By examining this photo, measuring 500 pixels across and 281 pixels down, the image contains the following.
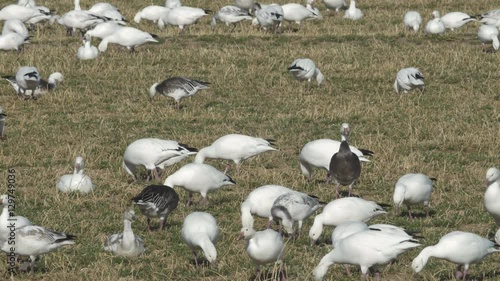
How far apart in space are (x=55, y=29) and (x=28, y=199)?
13.8 metres

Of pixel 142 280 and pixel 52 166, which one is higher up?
pixel 142 280

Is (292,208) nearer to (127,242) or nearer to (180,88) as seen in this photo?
(127,242)

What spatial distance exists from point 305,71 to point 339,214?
7.90m

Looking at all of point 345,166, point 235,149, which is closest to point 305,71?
point 235,149

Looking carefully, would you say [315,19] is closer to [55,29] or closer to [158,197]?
[55,29]

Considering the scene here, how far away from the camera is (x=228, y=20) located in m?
23.9

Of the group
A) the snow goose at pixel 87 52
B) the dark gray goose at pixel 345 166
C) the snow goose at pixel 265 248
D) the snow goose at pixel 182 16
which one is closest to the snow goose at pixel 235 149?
the dark gray goose at pixel 345 166

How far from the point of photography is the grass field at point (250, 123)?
9.97 m

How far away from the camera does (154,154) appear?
1229 cm

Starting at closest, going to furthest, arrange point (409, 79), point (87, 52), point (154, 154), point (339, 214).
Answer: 1. point (339, 214)
2. point (154, 154)
3. point (409, 79)
4. point (87, 52)

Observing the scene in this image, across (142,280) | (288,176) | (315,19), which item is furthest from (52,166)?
(315,19)

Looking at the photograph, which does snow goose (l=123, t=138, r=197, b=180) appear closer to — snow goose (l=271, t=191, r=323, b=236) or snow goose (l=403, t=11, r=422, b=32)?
snow goose (l=271, t=191, r=323, b=236)

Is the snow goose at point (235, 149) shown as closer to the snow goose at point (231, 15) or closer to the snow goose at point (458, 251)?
the snow goose at point (458, 251)

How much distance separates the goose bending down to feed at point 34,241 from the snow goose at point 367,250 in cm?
228
